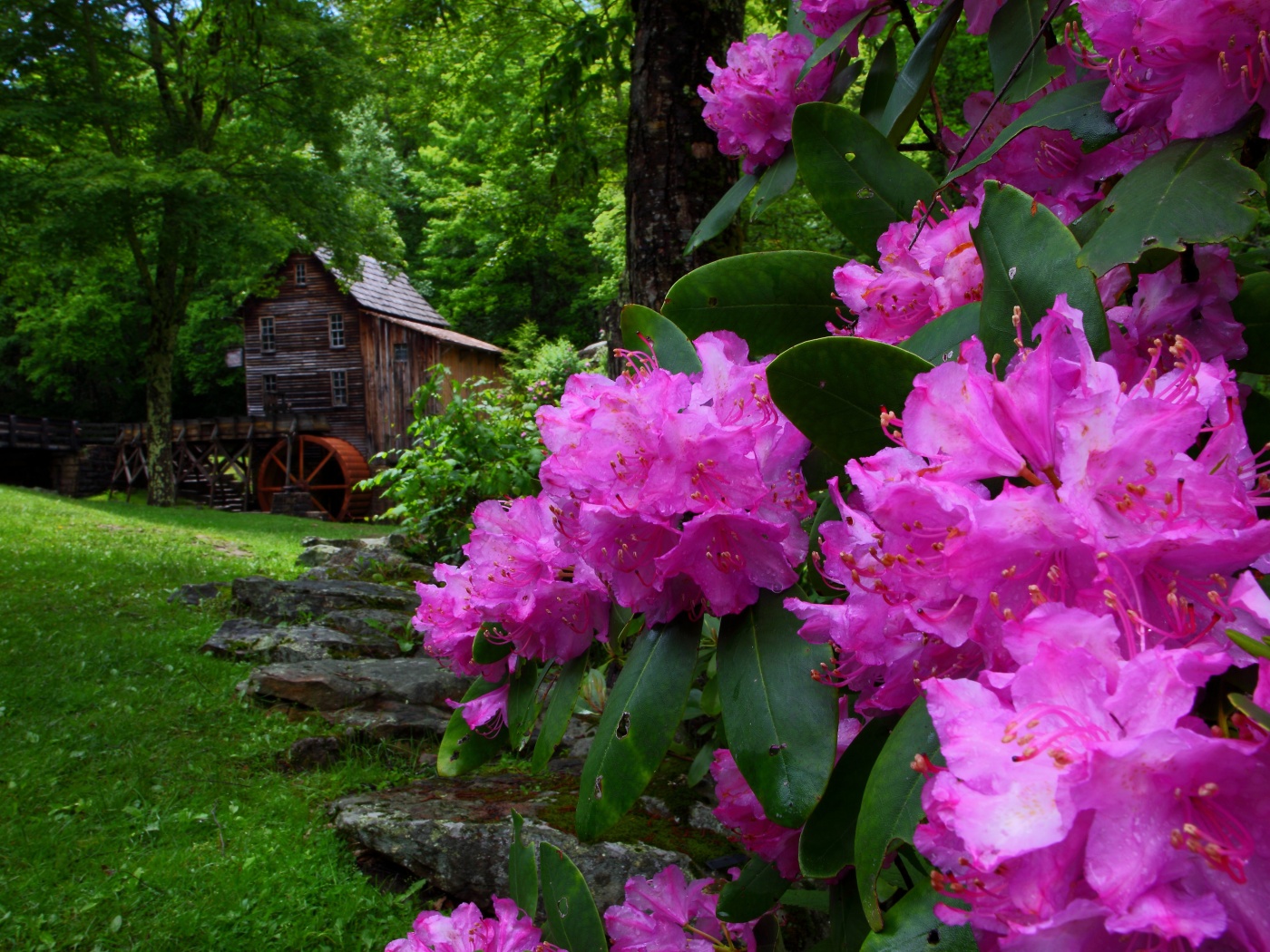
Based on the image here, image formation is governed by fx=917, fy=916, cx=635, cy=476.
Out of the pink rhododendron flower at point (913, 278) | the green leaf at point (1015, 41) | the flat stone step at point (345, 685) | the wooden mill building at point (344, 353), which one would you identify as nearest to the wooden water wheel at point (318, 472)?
the wooden mill building at point (344, 353)

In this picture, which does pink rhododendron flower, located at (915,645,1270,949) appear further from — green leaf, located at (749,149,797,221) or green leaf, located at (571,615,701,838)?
green leaf, located at (749,149,797,221)

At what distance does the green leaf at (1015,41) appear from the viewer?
98 centimetres

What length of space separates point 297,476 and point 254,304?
487cm

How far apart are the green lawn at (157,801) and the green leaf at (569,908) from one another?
1.85 m

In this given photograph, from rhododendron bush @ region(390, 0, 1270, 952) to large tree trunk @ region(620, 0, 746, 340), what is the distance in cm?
176

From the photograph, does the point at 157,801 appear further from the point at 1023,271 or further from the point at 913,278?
the point at 1023,271

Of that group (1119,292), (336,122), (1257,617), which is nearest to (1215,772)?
(1257,617)

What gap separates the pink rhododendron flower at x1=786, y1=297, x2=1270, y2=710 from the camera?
478 mm

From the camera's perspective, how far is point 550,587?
3.01ft

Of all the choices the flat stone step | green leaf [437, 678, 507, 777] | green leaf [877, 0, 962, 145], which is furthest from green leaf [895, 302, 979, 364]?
the flat stone step

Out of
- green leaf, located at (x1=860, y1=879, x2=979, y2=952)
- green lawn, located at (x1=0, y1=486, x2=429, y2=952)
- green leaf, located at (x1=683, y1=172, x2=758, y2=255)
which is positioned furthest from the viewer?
green lawn, located at (x1=0, y1=486, x2=429, y2=952)

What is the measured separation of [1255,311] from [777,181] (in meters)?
0.62

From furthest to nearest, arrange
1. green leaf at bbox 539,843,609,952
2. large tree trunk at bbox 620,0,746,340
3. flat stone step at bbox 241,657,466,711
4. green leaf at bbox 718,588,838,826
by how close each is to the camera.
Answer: flat stone step at bbox 241,657,466,711, large tree trunk at bbox 620,0,746,340, green leaf at bbox 539,843,609,952, green leaf at bbox 718,588,838,826

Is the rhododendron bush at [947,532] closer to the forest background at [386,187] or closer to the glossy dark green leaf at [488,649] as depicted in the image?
the glossy dark green leaf at [488,649]
